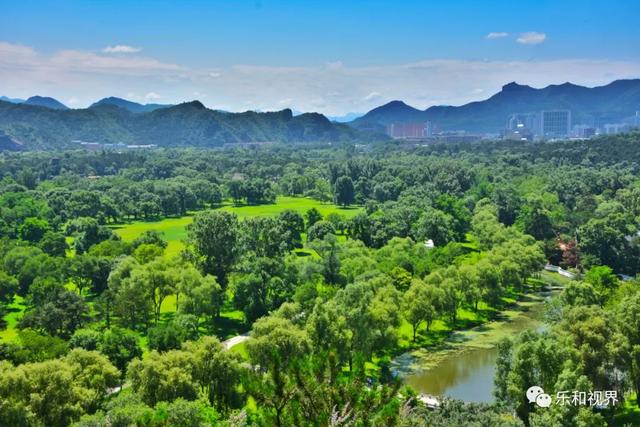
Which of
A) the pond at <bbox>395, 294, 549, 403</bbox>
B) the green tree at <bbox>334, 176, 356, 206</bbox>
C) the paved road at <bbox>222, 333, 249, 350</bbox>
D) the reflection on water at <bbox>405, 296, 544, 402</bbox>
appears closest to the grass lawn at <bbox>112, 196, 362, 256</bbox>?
the green tree at <bbox>334, 176, 356, 206</bbox>

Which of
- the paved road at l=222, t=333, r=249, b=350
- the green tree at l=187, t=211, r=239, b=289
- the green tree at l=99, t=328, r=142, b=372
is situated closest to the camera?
the green tree at l=99, t=328, r=142, b=372

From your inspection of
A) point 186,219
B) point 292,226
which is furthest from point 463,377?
point 186,219

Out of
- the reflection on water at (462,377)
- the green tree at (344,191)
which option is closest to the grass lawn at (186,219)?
the green tree at (344,191)

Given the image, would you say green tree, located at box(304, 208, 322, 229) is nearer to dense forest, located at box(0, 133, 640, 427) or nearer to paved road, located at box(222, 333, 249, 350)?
dense forest, located at box(0, 133, 640, 427)

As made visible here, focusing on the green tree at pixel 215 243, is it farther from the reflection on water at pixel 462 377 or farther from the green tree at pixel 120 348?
the reflection on water at pixel 462 377

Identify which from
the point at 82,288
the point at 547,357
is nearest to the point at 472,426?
the point at 547,357

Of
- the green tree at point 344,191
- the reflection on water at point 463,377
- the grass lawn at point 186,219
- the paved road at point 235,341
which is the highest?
the green tree at point 344,191
